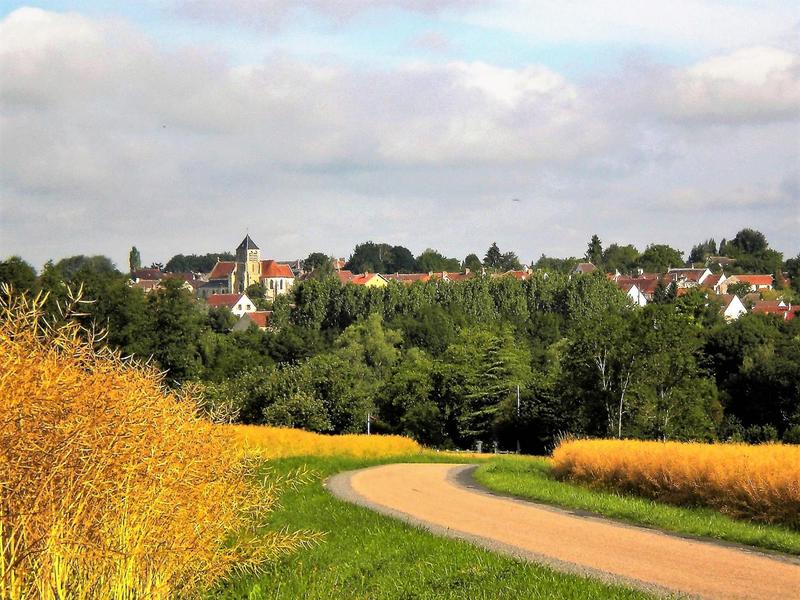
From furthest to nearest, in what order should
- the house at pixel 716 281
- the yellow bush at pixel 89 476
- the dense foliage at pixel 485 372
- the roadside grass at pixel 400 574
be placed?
the house at pixel 716 281
the dense foliage at pixel 485 372
the roadside grass at pixel 400 574
the yellow bush at pixel 89 476

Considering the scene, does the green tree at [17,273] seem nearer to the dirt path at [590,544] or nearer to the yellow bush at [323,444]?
the yellow bush at [323,444]

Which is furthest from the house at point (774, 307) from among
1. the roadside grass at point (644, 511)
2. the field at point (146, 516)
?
the field at point (146, 516)

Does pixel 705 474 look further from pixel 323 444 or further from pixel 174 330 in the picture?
pixel 174 330

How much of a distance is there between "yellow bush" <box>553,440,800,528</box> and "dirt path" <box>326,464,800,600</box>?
2.36 m

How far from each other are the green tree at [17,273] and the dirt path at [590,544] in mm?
41342

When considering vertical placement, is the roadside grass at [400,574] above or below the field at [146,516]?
below

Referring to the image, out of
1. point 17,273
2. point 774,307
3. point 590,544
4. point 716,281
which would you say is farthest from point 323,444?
point 716,281

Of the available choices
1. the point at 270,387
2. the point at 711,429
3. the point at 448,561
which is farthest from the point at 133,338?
the point at 448,561

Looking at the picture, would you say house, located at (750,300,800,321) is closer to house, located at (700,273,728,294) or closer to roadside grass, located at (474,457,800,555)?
house, located at (700,273,728,294)

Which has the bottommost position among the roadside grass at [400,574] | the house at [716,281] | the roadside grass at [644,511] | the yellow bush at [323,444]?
the yellow bush at [323,444]

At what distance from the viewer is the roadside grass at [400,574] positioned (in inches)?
432

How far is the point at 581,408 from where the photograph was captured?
167 ft

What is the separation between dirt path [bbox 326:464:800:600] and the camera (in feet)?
38.4

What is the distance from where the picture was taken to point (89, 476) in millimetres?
7184
